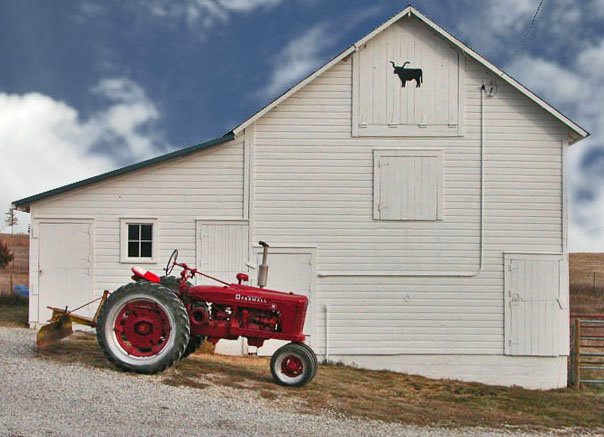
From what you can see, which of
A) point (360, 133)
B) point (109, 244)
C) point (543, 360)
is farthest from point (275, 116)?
point (543, 360)

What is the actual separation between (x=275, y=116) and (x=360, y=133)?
176 cm

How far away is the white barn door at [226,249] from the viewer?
15.5 m

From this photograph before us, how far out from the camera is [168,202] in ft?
51.2

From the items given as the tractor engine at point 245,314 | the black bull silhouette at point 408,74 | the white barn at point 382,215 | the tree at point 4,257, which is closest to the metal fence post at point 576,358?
the white barn at point 382,215

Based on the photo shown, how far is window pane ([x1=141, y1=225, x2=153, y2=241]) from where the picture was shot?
15.7 meters

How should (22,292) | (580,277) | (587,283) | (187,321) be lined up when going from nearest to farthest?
(187,321), (22,292), (587,283), (580,277)

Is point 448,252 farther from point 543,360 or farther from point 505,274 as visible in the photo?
point 543,360

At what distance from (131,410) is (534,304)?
31.3ft

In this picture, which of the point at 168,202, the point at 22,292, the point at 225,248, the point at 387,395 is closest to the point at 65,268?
the point at 168,202

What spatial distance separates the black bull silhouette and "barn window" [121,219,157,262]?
580 centimetres

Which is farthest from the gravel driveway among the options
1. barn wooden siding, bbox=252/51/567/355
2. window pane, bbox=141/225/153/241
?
barn wooden siding, bbox=252/51/567/355

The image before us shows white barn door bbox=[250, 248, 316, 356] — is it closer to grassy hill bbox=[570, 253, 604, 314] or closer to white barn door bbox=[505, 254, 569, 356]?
white barn door bbox=[505, 254, 569, 356]

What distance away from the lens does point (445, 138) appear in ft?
51.8

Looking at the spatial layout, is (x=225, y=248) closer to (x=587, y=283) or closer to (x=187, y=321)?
(x=187, y=321)
